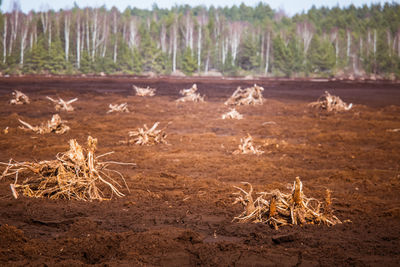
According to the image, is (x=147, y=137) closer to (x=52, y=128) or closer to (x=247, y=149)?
(x=247, y=149)

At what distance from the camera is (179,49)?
7719cm

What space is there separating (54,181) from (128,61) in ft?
202

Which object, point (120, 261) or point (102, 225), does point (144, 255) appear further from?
point (102, 225)

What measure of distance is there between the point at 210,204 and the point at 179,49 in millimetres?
72187

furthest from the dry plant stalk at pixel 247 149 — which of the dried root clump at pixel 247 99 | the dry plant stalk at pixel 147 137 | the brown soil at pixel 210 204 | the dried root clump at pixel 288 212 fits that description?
the dried root clump at pixel 247 99

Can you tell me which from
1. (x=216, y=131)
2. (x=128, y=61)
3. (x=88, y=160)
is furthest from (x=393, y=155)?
(x=128, y=61)

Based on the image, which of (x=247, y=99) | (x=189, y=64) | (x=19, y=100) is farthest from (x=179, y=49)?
(x=19, y=100)

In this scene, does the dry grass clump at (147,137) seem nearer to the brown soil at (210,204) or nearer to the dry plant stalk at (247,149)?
the brown soil at (210,204)

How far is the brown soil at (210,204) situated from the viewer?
4508mm

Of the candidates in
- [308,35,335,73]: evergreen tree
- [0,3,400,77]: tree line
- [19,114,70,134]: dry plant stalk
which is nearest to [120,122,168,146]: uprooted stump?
[19,114,70,134]: dry plant stalk

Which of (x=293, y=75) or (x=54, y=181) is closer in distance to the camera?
(x=54, y=181)

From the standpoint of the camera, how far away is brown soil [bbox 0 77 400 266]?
451cm

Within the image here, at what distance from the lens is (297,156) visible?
10609 mm

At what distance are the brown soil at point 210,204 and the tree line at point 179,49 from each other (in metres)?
49.7
